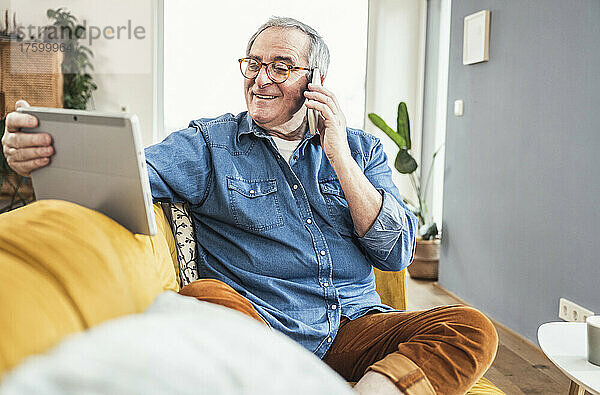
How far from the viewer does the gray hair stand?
1.91m

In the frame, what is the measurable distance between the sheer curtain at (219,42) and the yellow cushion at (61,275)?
462 centimetres

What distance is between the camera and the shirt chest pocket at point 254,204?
1695 mm

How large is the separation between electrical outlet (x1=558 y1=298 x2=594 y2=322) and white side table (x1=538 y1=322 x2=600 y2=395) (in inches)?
36.8

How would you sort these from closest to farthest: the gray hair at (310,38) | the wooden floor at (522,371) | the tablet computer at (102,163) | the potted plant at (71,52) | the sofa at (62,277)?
the sofa at (62,277)
the tablet computer at (102,163)
the gray hair at (310,38)
the wooden floor at (522,371)
the potted plant at (71,52)

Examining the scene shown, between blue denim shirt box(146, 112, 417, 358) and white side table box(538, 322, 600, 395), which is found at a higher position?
blue denim shirt box(146, 112, 417, 358)

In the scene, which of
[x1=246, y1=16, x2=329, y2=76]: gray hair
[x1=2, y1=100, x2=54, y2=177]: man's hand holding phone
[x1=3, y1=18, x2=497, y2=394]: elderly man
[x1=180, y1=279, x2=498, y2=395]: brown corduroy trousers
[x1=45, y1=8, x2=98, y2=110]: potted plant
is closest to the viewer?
[x1=2, y1=100, x2=54, y2=177]: man's hand holding phone

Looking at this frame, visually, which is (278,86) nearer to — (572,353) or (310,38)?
(310,38)

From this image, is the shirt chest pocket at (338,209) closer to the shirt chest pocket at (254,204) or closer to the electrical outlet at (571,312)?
the shirt chest pocket at (254,204)

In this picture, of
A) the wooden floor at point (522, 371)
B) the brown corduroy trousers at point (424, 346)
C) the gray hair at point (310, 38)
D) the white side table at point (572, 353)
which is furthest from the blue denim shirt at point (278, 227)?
the wooden floor at point (522, 371)

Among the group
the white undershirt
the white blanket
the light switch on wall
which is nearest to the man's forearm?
the white undershirt

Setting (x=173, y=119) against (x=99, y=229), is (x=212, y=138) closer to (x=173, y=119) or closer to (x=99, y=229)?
(x=99, y=229)

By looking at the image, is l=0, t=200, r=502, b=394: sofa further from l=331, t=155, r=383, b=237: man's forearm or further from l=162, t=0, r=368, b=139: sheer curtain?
l=162, t=0, r=368, b=139: sheer curtain

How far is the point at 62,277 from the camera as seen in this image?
82 cm

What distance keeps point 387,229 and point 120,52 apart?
4.39 m
